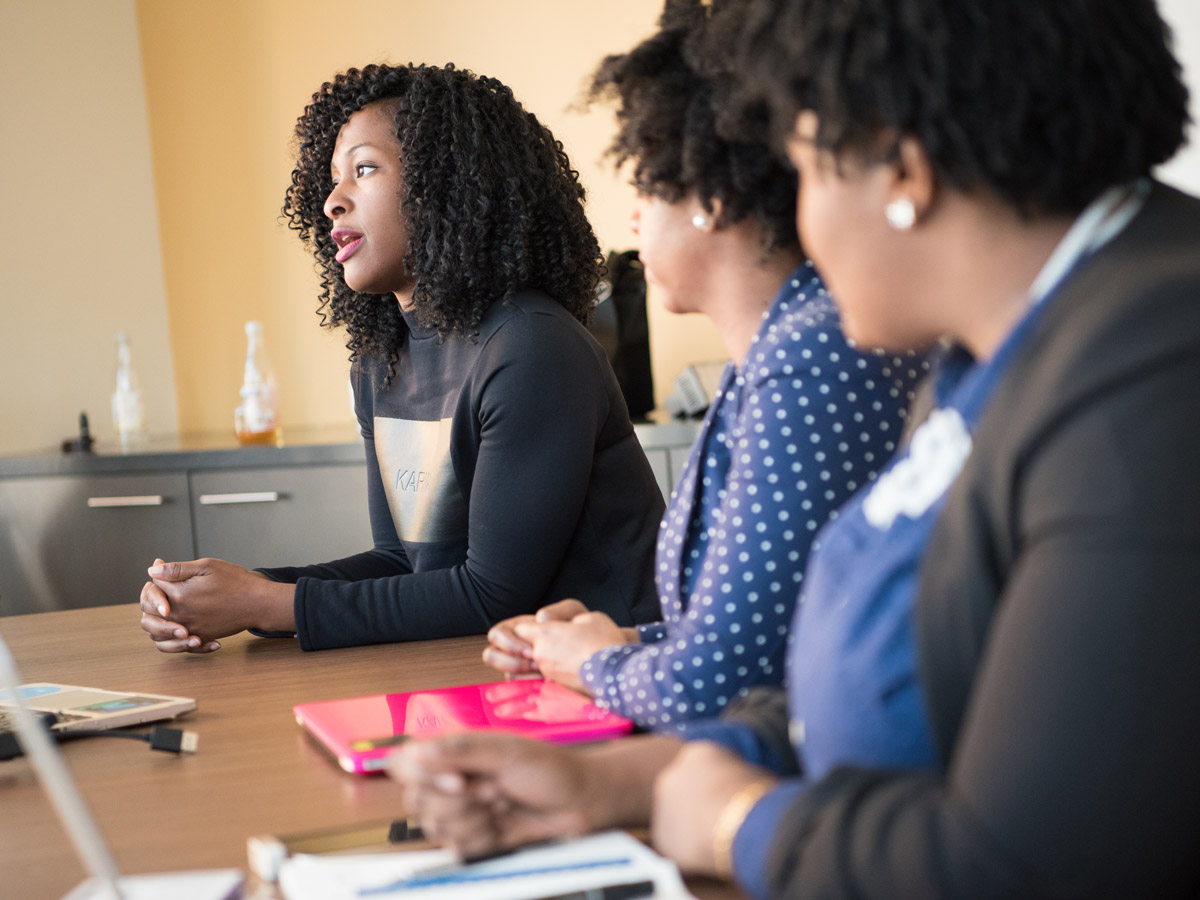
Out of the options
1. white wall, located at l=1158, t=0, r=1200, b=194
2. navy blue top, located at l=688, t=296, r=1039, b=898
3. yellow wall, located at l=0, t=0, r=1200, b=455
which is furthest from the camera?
yellow wall, located at l=0, t=0, r=1200, b=455

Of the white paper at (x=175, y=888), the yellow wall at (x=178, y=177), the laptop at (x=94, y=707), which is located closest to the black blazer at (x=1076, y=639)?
the white paper at (x=175, y=888)

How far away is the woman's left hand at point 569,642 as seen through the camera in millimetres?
1056

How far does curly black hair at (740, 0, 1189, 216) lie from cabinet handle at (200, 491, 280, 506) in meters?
2.57

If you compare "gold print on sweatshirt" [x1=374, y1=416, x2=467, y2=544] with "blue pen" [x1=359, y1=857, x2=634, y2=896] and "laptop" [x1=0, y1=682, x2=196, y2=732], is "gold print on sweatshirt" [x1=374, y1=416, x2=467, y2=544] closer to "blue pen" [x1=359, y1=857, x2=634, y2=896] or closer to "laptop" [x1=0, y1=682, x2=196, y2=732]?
"laptop" [x1=0, y1=682, x2=196, y2=732]

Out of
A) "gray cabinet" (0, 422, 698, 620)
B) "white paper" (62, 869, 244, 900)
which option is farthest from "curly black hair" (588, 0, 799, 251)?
"gray cabinet" (0, 422, 698, 620)

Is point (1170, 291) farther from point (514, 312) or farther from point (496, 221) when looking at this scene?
point (496, 221)

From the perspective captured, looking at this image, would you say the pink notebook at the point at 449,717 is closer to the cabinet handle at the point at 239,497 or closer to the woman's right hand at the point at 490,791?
the woman's right hand at the point at 490,791

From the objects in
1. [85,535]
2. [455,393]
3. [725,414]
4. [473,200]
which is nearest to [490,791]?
[725,414]

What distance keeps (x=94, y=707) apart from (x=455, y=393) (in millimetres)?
643

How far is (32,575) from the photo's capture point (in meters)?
3.22

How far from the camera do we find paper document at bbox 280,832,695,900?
624mm

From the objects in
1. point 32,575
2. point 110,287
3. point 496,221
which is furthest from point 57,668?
point 110,287

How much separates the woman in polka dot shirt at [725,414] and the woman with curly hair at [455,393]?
282 mm

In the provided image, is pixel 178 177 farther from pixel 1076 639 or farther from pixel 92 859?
pixel 1076 639
